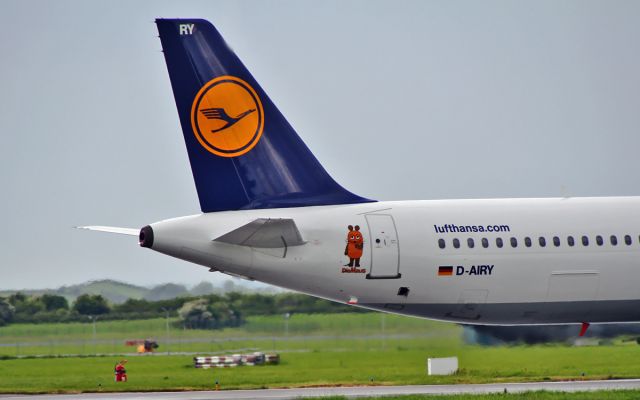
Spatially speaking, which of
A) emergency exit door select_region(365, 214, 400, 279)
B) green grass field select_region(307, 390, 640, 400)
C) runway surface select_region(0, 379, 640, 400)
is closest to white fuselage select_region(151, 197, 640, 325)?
emergency exit door select_region(365, 214, 400, 279)

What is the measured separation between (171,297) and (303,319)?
11711mm

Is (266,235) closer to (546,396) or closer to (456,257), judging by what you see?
(456,257)

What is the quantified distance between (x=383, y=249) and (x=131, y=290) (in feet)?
89.8

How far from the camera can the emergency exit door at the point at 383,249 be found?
47188 mm

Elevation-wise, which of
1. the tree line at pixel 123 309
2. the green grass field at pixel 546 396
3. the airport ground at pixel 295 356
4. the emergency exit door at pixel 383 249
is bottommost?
the green grass field at pixel 546 396

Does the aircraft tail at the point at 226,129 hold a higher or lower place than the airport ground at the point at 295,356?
higher

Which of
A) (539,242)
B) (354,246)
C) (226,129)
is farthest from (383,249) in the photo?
(226,129)

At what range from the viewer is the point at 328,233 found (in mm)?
46875

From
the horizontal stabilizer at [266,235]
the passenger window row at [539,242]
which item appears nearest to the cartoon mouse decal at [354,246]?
the horizontal stabilizer at [266,235]

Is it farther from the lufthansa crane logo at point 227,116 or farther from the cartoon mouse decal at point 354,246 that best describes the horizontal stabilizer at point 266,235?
the lufthansa crane logo at point 227,116

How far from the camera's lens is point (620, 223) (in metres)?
51.7

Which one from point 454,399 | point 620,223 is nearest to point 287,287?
point 454,399

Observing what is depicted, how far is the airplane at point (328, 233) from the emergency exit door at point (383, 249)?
3 centimetres

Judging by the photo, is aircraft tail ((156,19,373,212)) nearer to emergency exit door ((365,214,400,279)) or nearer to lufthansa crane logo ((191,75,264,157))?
lufthansa crane logo ((191,75,264,157))
